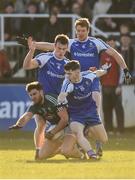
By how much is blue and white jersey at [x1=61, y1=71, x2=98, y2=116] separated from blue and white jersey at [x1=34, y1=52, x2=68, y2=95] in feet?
2.07

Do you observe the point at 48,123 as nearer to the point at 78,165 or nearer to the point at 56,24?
the point at 78,165

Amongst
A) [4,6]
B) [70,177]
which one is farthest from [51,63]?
[4,6]

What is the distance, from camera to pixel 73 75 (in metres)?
16.7

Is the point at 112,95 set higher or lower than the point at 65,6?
lower

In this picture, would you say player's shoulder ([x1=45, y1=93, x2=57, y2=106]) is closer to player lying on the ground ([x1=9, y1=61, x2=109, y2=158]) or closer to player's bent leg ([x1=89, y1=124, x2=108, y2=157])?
player lying on the ground ([x1=9, y1=61, x2=109, y2=158])

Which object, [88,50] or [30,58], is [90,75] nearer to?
[88,50]

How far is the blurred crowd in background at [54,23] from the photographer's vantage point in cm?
2395

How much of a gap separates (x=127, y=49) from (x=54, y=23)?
6.04 feet

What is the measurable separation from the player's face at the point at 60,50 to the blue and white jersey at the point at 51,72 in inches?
4.6

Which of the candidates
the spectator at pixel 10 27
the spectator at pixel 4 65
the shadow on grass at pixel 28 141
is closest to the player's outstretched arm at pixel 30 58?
Answer: the shadow on grass at pixel 28 141

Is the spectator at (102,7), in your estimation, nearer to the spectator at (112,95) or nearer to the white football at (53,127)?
the spectator at (112,95)

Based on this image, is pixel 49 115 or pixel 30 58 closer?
pixel 30 58

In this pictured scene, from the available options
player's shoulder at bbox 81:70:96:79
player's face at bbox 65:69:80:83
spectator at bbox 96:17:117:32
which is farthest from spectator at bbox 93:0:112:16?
player's face at bbox 65:69:80:83

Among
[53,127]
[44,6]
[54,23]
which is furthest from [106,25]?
[53,127]
